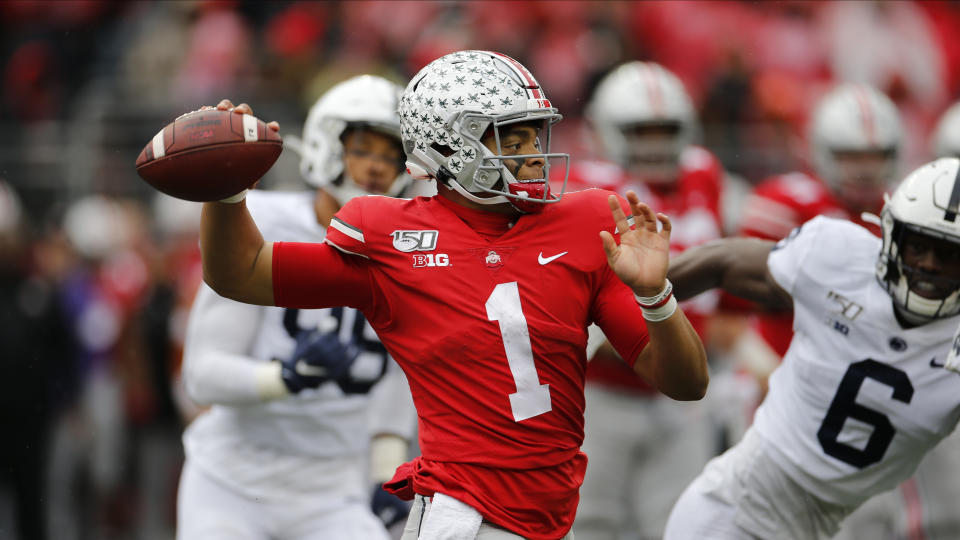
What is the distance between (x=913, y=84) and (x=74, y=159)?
623 centimetres

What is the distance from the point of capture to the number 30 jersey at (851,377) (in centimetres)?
399

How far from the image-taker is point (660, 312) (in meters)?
3.20

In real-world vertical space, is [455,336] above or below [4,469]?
above

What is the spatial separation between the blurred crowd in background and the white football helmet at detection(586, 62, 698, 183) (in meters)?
1.05

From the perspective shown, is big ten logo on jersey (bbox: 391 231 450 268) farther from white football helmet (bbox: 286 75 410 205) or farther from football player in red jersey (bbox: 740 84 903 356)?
football player in red jersey (bbox: 740 84 903 356)

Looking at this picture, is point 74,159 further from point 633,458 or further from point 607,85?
point 633,458

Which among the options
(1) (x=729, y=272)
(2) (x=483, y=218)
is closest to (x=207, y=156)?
(2) (x=483, y=218)

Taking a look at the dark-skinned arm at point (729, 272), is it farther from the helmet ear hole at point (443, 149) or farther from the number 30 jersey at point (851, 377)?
the helmet ear hole at point (443, 149)

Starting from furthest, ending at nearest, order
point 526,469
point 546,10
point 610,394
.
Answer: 1. point 546,10
2. point 610,394
3. point 526,469

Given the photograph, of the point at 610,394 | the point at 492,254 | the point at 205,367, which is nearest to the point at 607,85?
the point at 610,394

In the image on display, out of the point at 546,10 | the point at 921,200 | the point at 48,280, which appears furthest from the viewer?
the point at 546,10

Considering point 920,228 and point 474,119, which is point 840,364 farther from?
point 474,119

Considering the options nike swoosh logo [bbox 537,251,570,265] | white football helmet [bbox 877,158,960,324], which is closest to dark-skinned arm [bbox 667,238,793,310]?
white football helmet [bbox 877,158,960,324]

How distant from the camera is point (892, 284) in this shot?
13.1 ft
